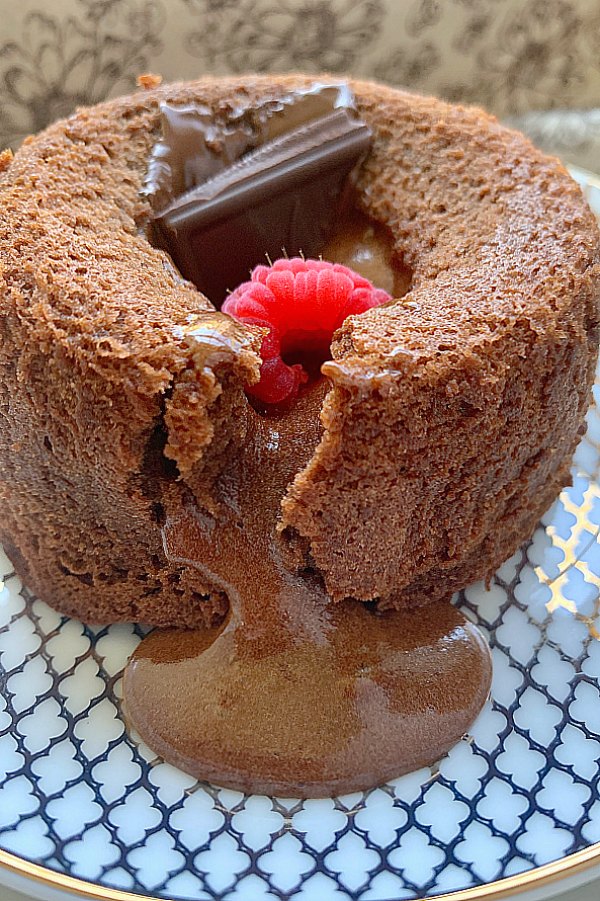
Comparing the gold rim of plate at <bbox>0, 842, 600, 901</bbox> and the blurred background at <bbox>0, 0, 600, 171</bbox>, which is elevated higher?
the blurred background at <bbox>0, 0, 600, 171</bbox>

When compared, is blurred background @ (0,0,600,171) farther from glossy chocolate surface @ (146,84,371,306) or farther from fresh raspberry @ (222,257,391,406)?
fresh raspberry @ (222,257,391,406)

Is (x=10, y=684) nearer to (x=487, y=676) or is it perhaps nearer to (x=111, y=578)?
(x=111, y=578)

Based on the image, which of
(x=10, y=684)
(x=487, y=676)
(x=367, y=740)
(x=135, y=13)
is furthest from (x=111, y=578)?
(x=135, y=13)

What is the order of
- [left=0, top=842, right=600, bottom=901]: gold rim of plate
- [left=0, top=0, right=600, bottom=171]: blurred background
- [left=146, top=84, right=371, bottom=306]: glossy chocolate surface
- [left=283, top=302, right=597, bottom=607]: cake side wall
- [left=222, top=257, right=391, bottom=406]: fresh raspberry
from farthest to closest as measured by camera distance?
[left=0, top=0, right=600, bottom=171]: blurred background → [left=146, top=84, right=371, bottom=306]: glossy chocolate surface → [left=222, top=257, right=391, bottom=406]: fresh raspberry → [left=283, top=302, right=597, bottom=607]: cake side wall → [left=0, top=842, right=600, bottom=901]: gold rim of plate

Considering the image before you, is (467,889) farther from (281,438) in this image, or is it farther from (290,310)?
(290,310)

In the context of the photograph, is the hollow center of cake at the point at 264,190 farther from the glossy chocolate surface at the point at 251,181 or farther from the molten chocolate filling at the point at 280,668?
the molten chocolate filling at the point at 280,668

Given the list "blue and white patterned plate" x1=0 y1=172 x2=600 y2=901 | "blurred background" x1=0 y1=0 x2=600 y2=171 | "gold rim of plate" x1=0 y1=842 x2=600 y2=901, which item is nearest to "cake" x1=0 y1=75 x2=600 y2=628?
"blue and white patterned plate" x1=0 y1=172 x2=600 y2=901

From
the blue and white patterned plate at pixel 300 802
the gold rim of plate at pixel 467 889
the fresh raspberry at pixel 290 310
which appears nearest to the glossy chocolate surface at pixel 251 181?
the fresh raspberry at pixel 290 310
